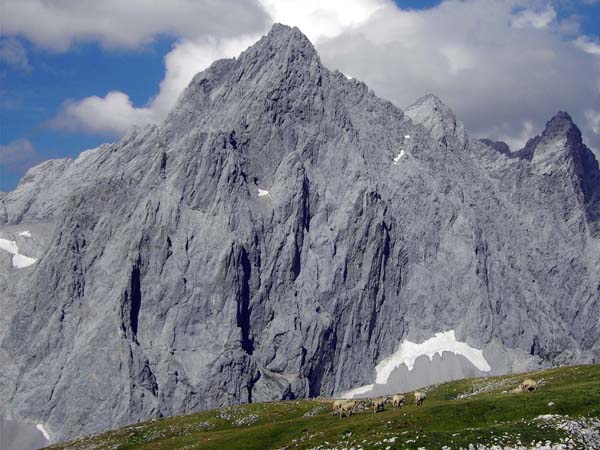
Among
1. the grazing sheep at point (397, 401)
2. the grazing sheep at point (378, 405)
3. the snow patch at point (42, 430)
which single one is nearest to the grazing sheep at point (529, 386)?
the grazing sheep at point (397, 401)

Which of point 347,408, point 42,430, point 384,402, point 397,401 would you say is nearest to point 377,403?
point 397,401

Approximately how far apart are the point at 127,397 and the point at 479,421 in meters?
143

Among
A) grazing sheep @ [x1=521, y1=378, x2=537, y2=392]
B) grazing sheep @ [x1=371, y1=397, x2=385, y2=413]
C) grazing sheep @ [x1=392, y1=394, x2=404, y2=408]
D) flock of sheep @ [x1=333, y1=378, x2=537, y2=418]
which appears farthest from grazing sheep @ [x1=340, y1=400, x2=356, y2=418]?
grazing sheep @ [x1=521, y1=378, x2=537, y2=392]

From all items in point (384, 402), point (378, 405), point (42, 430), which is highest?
point (42, 430)

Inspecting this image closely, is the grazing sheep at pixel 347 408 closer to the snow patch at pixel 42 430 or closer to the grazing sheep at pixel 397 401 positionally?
the grazing sheep at pixel 397 401

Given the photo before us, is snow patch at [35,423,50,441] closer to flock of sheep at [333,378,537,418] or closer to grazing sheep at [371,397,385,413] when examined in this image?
flock of sheep at [333,378,537,418]

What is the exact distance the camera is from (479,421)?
68.1m

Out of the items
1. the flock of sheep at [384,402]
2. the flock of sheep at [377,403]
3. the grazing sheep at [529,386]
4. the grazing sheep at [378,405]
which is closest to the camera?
the grazing sheep at [529,386]

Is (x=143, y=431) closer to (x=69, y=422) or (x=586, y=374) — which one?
(x=586, y=374)

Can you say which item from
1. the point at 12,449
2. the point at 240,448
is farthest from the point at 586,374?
the point at 12,449

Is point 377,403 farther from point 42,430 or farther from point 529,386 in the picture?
point 42,430

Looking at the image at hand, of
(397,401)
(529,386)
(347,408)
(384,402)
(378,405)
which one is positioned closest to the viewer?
(529,386)

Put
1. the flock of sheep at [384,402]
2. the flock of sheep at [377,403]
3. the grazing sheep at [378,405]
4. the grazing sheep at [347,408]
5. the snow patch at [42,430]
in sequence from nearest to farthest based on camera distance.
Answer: the flock of sheep at [384,402] < the grazing sheep at [378,405] < the flock of sheep at [377,403] < the grazing sheep at [347,408] < the snow patch at [42,430]

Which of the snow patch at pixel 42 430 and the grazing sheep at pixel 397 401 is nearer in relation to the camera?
the grazing sheep at pixel 397 401
